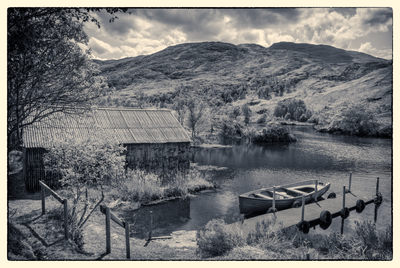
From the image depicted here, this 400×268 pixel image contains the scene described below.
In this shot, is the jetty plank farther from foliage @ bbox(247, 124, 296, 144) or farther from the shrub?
the shrub

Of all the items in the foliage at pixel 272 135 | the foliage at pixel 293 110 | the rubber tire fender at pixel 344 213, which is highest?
the foliage at pixel 293 110

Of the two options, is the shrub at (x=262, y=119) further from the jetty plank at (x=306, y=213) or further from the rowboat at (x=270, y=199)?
the rowboat at (x=270, y=199)

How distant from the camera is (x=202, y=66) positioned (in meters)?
17.0

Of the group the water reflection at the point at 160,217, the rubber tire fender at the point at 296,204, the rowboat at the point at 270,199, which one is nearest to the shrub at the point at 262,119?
the rowboat at the point at 270,199

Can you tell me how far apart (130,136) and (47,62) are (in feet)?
33.0

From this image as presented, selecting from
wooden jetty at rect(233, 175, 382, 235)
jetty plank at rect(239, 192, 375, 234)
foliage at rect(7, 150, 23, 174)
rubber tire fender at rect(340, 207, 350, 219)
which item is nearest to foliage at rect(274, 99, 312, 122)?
wooden jetty at rect(233, 175, 382, 235)

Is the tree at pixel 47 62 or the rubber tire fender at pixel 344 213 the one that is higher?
the tree at pixel 47 62

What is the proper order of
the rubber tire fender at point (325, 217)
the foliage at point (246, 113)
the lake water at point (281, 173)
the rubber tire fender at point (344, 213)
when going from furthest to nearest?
the foliage at point (246, 113), the rubber tire fender at point (344, 213), the lake water at point (281, 173), the rubber tire fender at point (325, 217)

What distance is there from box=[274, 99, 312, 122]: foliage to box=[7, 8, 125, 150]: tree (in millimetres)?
55462

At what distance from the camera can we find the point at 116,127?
19016 millimetres

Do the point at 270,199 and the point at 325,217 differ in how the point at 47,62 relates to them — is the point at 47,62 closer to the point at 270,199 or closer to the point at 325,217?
the point at 270,199

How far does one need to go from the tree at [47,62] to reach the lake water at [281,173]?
765 cm

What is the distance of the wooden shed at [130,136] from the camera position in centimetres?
1589

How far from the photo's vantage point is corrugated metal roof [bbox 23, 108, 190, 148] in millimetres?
16094
